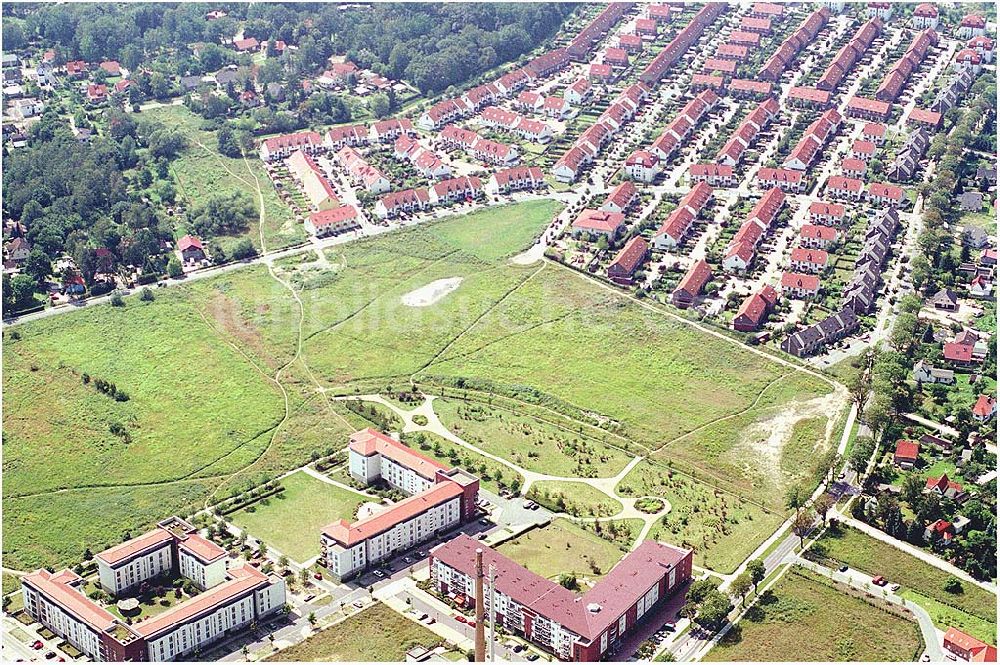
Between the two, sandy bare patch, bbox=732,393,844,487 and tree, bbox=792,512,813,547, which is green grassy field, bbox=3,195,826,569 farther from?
tree, bbox=792,512,813,547

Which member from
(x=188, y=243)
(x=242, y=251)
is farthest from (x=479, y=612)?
(x=188, y=243)

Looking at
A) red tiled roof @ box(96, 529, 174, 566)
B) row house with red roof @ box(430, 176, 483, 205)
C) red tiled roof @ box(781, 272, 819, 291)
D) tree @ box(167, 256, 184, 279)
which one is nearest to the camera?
red tiled roof @ box(96, 529, 174, 566)

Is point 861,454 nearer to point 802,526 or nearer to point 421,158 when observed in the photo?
point 802,526

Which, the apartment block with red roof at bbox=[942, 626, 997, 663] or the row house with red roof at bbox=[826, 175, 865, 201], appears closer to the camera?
the apartment block with red roof at bbox=[942, 626, 997, 663]

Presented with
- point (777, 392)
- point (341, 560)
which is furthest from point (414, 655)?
point (777, 392)

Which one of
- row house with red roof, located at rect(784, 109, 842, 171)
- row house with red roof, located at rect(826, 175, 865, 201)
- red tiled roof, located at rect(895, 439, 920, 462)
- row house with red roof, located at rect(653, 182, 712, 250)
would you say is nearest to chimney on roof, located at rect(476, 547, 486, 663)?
red tiled roof, located at rect(895, 439, 920, 462)

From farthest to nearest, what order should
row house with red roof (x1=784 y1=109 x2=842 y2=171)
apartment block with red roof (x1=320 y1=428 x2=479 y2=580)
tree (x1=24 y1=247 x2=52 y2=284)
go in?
1. row house with red roof (x1=784 y1=109 x2=842 y2=171)
2. tree (x1=24 y1=247 x2=52 y2=284)
3. apartment block with red roof (x1=320 y1=428 x2=479 y2=580)
